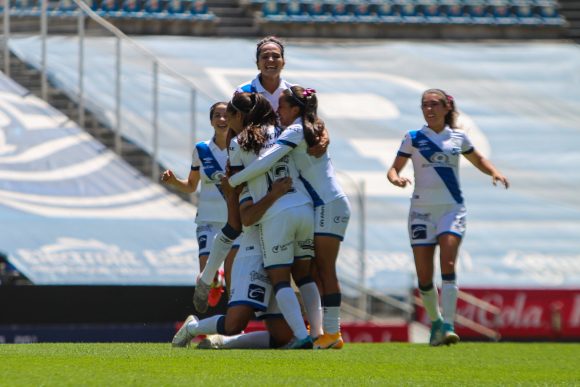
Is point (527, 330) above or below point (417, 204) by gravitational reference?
below

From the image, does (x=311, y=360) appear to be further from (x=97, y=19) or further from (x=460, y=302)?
(x=97, y=19)

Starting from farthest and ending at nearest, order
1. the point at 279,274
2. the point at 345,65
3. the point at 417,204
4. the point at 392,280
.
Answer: the point at 345,65 → the point at 392,280 → the point at 417,204 → the point at 279,274

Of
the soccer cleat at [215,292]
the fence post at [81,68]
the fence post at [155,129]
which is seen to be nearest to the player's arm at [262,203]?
the soccer cleat at [215,292]

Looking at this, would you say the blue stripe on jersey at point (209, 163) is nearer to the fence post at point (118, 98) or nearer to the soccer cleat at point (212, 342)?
the soccer cleat at point (212, 342)

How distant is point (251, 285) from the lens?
8.03 m

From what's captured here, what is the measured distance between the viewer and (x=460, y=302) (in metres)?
16.4

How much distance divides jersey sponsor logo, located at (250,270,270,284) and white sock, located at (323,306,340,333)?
0.53 meters

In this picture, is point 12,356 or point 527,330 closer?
point 12,356

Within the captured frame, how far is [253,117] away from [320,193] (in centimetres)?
65

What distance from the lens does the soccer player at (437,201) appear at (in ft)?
31.6

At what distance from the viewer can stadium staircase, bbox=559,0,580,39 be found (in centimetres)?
2658

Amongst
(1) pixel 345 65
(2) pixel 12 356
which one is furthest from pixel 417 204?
(1) pixel 345 65

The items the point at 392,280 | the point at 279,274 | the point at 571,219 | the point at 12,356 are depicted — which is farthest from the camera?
the point at 571,219

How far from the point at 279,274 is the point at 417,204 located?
211cm
